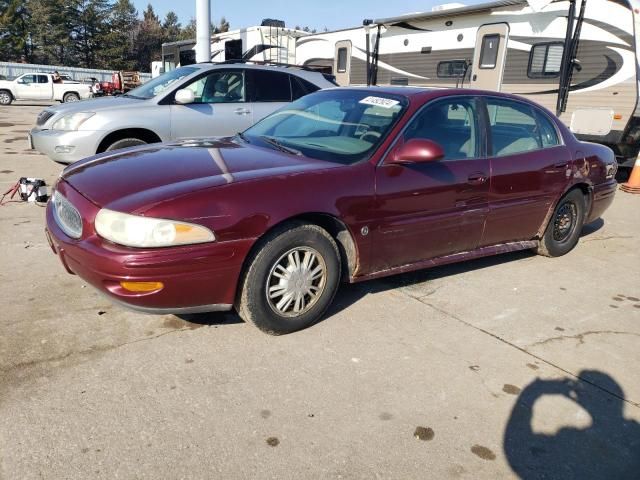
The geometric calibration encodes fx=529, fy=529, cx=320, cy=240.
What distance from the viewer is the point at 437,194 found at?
148 inches

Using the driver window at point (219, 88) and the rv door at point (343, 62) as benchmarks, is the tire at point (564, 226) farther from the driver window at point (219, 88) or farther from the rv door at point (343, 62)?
the rv door at point (343, 62)

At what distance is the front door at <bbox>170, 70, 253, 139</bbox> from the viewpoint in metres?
6.70

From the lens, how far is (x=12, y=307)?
346cm

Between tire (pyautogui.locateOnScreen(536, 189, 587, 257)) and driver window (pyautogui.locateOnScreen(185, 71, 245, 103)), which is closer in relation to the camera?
tire (pyautogui.locateOnScreen(536, 189, 587, 257))

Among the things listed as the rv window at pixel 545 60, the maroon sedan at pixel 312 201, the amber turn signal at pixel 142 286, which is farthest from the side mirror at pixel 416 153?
the rv window at pixel 545 60

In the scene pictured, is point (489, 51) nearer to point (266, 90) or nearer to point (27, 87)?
point (266, 90)

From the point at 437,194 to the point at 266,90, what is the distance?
4.38 m

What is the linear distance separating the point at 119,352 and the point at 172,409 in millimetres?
659

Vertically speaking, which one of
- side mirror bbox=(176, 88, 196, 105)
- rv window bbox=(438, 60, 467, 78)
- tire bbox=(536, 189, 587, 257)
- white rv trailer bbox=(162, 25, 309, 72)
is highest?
white rv trailer bbox=(162, 25, 309, 72)

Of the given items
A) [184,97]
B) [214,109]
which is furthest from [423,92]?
[214,109]

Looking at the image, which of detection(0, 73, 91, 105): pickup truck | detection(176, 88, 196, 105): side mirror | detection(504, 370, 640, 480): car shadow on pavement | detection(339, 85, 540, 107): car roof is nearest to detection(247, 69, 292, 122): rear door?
detection(176, 88, 196, 105): side mirror

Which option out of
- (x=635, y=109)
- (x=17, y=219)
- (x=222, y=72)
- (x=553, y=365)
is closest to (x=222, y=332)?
(x=553, y=365)

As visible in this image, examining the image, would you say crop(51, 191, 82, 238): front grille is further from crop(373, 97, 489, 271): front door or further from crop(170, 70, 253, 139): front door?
crop(170, 70, 253, 139): front door

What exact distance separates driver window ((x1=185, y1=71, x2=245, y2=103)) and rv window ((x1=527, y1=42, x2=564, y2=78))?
202 inches
